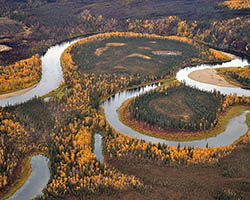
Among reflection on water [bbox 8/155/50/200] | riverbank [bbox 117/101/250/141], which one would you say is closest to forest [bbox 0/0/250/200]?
riverbank [bbox 117/101/250/141]

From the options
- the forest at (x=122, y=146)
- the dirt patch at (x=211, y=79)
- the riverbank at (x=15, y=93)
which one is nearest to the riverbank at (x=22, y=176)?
the forest at (x=122, y=146)

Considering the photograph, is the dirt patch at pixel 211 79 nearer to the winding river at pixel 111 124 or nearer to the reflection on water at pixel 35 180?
the winding river at pixel 111 124

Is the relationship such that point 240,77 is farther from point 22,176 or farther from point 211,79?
point 22,176

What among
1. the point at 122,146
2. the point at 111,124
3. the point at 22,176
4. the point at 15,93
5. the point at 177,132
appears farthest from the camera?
the point at 15,93

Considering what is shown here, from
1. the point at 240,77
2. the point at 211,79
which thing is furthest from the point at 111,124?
the point at 240,77

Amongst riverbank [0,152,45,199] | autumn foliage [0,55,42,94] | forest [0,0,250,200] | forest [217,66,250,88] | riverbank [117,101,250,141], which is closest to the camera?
forest [0,0,250,200]

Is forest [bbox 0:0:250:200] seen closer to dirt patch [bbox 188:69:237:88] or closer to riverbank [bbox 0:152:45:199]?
riverbank [bbox 0:152:45:199]

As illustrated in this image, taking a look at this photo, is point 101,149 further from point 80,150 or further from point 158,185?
point 158,185
